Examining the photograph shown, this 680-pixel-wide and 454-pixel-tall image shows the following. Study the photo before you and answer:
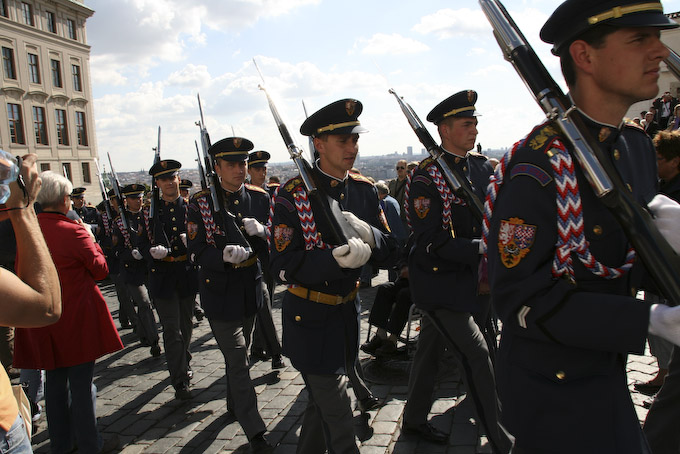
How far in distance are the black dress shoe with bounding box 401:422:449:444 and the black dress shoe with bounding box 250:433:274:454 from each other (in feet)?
3.49

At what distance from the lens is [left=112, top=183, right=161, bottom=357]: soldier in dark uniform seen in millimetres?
6758

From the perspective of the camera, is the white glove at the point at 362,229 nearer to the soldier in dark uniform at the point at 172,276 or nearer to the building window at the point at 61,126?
the soldier in dark uniform at the point at 172,276

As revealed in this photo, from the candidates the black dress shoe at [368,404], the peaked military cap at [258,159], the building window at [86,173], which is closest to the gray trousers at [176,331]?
the black dress shoe at [368,404]

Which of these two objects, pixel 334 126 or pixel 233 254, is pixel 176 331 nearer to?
pixel 233 254

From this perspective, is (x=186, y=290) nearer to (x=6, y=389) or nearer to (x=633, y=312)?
(x=6, y=389)

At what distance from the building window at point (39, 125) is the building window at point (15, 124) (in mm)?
1047

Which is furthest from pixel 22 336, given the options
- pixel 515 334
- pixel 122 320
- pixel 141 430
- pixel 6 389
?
pixel 122 320

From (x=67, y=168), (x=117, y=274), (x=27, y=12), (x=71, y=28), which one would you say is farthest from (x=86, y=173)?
(x=117, y=274)

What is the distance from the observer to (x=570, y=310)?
176cm

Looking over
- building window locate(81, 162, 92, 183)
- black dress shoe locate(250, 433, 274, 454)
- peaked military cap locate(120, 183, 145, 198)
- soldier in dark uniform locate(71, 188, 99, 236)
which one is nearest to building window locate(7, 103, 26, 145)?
building window locate(81, 162, 92, 183)

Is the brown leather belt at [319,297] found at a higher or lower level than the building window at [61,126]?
lower

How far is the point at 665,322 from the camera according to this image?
164 centimetres

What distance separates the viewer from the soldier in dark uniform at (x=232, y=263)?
425 centimetres

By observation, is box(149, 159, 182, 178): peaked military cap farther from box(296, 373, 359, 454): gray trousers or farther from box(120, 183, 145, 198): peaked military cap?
box(296, 373, 359, 454): gray trousers
